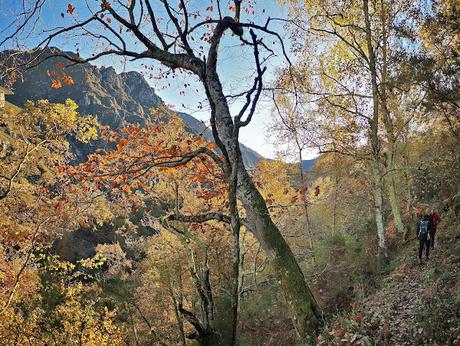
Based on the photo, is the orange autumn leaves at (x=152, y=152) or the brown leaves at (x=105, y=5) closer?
the brown leaves at (x=105, y=5)

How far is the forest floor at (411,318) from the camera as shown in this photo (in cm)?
509

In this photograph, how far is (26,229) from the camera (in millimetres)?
9906

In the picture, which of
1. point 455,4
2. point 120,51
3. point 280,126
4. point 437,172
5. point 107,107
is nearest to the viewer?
point 120,51

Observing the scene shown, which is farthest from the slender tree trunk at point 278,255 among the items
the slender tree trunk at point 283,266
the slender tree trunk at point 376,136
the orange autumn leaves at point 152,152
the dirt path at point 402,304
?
the slender tree trunk at point 376,136

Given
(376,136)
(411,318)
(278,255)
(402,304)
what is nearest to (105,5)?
(278,255)

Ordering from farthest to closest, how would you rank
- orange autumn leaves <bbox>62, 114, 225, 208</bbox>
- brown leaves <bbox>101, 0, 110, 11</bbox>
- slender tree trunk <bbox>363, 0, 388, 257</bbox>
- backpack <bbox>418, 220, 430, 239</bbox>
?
slender tree trunk <bbox>363, 0, 388, 257</bbox> → backpack <bbox>418, 220, 430, 239</bbox> → orange autumn leaves <bbox>62, 114, 225, 208</bbox> → brown leaves <bbox>101, 0, 110, 11</bbox>

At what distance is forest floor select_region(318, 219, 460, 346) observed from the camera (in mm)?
5086

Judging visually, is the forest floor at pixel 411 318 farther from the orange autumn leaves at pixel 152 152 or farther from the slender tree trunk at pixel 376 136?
the orange autumn leaves at pixel 152 152

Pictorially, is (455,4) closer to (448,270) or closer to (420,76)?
(420,76)

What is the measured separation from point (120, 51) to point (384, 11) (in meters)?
12.7

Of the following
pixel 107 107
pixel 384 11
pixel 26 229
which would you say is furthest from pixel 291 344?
pixel 107 107

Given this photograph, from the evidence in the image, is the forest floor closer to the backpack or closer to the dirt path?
the dirt path

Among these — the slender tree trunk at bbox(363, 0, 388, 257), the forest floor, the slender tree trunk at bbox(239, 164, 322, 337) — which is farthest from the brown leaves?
the slender tree trunk at bbox(363, 0, 388, 257)

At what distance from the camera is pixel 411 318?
19.9 feet
